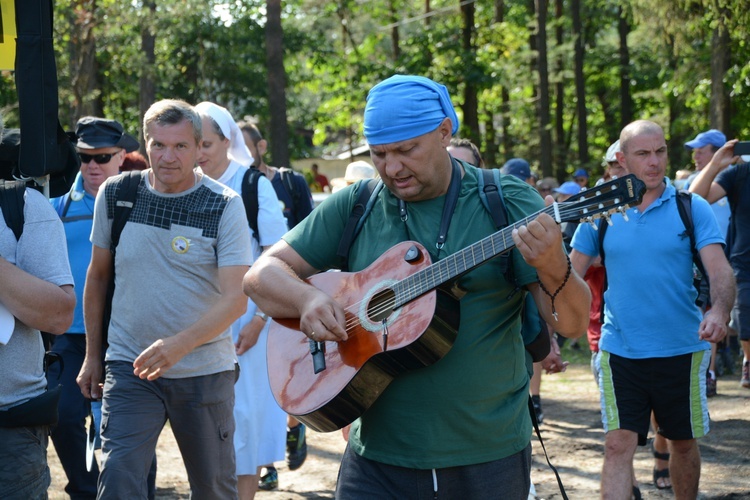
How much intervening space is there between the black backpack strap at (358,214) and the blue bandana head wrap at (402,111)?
10.6 inches

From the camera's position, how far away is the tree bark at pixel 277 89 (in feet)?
60.7

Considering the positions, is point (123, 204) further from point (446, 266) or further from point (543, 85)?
point (543, 85)

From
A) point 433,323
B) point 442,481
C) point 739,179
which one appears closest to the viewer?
point 433,323

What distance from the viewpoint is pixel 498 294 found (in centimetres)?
325

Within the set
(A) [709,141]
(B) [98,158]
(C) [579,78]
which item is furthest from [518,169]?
(C) [579,78]

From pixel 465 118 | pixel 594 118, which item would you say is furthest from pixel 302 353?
pixel 594 118

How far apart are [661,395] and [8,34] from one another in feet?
12.4

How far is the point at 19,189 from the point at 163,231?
126cm

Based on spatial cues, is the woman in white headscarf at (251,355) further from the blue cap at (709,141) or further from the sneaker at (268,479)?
the blue cap at (709,141)

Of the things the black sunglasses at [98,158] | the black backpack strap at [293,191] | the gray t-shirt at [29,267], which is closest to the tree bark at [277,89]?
the black backpack strap at [293,191]

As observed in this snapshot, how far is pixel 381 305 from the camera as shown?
130 inches

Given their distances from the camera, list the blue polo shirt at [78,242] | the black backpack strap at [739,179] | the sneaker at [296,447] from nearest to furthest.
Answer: the blue polo shirt at [78,242] → the sneaker at [296,447] → the black backpack strap at [739,179]

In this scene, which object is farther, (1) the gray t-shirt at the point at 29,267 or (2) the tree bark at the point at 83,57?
(2) the tree bark at the point at 83,57

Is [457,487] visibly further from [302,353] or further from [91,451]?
[91,451]
